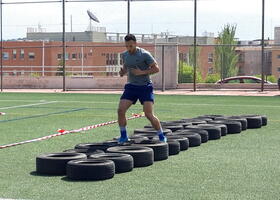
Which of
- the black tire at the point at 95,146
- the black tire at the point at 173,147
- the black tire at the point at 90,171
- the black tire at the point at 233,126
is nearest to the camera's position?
the black tire at the point at 90,171

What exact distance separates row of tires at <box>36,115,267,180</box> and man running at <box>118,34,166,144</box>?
396mm

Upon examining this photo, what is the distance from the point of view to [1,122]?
1678cm

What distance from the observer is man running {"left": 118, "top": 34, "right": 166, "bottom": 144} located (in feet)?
36.4

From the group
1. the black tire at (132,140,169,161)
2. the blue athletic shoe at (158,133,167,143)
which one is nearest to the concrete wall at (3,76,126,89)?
the blue athletic shoe at (158,133,167,143)

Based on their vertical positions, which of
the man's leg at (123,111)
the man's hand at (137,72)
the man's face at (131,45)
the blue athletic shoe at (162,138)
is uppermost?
the man's face at (131,45)

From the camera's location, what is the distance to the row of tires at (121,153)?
8656 mm

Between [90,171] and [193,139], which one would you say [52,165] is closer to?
[90,171]

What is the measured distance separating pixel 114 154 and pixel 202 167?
123 centimetres

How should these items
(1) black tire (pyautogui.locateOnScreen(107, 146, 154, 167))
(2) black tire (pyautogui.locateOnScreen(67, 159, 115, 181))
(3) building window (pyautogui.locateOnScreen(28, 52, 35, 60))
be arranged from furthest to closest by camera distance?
(3) building window (pyautogui.locateOnScreen(28, 52, 35, 60)) < (1) black tire (pyautogui.locateOnScreen(107, 146, 154, 167)) < (2) black tire (pyautogui.locateOnScreen(67, 159, 115, 181))

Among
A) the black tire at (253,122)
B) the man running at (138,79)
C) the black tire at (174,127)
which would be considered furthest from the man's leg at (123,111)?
the black tire at (253,122)

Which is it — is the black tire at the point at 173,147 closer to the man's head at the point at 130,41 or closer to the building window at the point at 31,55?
the man's head at the point at 130,41

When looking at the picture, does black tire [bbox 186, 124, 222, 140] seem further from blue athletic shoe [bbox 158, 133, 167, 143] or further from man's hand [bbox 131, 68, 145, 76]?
man's hand [bbox 131, 68, 145, 76]

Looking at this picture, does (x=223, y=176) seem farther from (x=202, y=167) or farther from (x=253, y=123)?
(x=253, y=123)

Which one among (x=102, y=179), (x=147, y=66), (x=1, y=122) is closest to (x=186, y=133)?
(x=147, y=66)
